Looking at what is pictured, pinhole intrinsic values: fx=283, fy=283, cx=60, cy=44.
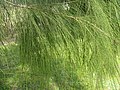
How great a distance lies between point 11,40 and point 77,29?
22cm

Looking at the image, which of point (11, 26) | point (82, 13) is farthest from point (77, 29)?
point (11, 26)

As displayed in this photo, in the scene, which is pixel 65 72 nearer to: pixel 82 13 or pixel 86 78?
pixel 86 78

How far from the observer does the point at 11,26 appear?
0.76 m

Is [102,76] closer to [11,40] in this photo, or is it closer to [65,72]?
[65,72]

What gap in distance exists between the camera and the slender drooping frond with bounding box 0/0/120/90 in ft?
2.21

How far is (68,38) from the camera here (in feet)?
2.30

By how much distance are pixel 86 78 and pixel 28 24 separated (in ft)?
0.66

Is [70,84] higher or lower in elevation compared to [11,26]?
lower

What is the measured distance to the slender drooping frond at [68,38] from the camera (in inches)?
26.5

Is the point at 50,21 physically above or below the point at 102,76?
above

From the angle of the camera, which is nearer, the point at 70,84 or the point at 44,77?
the point at 44,77

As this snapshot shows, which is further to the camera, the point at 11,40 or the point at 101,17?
the point at 11,40

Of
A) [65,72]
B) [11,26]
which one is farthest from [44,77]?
[11,26]

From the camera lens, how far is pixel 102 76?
69 cm
